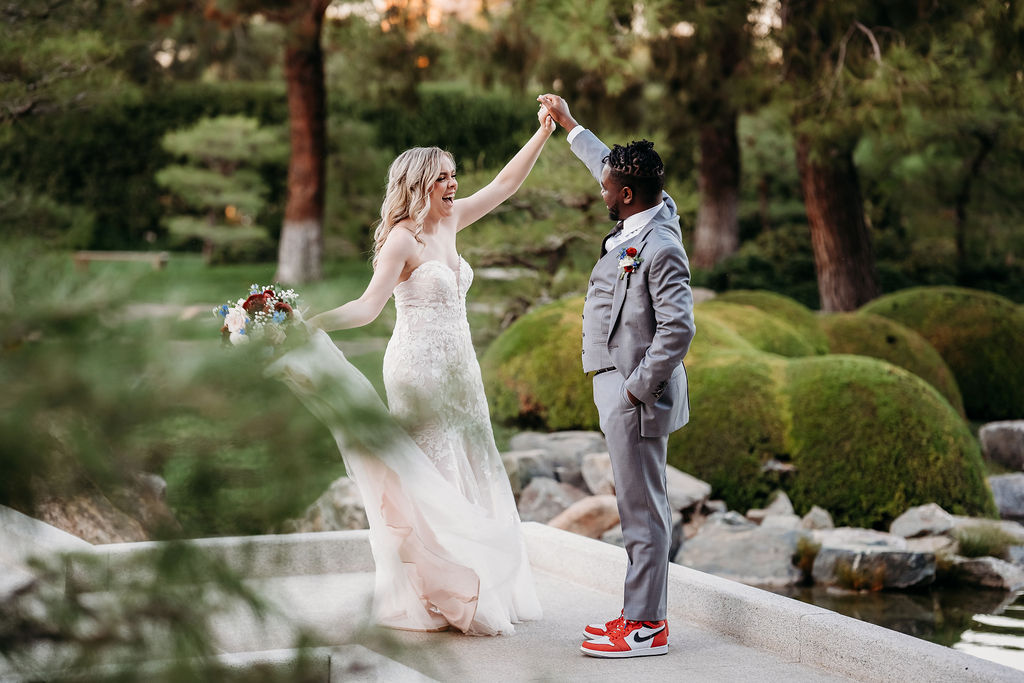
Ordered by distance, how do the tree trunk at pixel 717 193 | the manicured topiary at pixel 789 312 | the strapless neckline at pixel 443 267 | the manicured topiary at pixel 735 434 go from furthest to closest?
1. the tree trunk at pixel 717 193
2. the manicured topiary at pixel 789 312
3. the manicured topiary at pixel 735 434
4. the strapless neckline at pixel 443 267

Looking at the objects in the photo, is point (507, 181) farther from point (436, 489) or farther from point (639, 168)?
point (436, 489)

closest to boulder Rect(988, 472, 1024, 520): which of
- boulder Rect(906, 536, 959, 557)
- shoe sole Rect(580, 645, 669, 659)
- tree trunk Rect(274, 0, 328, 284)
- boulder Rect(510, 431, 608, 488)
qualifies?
boulder Rect(906, 536, 959, 557)

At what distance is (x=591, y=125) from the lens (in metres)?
13.6

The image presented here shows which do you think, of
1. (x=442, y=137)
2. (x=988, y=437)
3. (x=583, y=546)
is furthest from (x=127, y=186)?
(x=583, y=546)

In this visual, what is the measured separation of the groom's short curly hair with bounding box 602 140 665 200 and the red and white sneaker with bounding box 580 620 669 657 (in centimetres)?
147

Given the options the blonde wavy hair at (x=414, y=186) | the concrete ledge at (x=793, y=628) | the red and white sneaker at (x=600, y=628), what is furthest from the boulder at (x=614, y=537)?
the blonde wavy hair at (x=414, y=186)

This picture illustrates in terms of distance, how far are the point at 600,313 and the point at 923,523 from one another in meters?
3.23

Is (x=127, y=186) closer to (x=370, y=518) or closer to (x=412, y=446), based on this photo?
(x=370, y=518)

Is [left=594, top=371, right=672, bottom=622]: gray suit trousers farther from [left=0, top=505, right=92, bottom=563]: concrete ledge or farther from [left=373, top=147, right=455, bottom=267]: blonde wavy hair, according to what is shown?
[left=0, top=505, right=92, bottom=563]: concrete ledge

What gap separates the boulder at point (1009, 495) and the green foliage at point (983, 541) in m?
1.53

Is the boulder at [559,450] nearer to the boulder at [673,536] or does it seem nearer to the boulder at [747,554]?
the boulder at [673,536]

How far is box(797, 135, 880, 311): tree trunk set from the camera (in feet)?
38.1

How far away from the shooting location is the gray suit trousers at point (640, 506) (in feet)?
12.3

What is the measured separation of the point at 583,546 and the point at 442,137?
55.7ft
